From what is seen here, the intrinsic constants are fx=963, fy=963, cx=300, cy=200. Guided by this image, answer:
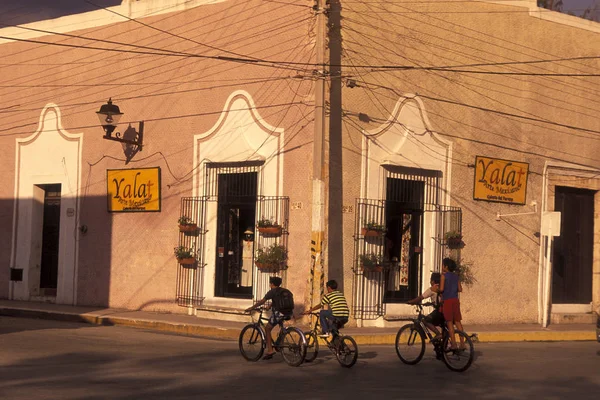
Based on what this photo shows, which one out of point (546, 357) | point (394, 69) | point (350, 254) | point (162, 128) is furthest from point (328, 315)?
point (162, 128)

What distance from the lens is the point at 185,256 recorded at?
22.2 m

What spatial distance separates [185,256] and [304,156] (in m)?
3.93

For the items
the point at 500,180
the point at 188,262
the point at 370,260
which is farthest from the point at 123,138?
the point at 500,180

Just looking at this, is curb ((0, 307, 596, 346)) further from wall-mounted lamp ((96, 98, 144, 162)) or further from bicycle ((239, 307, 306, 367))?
bicycle ((239, 307, 306, 367))

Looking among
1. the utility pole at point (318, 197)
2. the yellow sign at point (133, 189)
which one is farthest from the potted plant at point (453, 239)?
the yellow sign at point (133, 189)

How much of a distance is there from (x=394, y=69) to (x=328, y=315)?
27.4ft

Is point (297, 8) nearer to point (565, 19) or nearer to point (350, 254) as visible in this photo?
point (350, 254)

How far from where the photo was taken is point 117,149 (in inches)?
963

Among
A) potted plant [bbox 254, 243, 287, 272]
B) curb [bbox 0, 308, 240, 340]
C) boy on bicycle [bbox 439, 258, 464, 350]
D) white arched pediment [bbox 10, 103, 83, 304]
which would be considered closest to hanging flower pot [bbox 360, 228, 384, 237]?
potted plant [bbox 254, 243, 287, 272]

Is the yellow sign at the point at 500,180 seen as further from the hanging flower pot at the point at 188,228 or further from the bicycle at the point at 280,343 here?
the bicycle at the point at 280,343

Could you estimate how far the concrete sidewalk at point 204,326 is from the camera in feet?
64.3

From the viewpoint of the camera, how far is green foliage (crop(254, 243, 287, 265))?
2042 cm

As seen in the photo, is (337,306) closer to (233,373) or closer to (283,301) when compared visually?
(283,301)

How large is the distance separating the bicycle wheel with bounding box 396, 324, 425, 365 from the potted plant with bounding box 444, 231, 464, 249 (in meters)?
7.13
